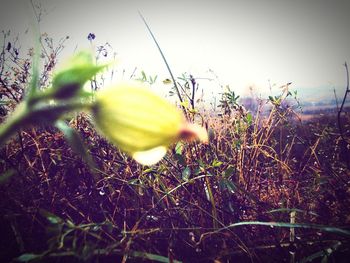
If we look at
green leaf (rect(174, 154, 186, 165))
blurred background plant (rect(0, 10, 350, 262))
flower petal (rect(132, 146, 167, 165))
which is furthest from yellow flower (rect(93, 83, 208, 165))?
green leaf (rect(174, 154, 186, 165))

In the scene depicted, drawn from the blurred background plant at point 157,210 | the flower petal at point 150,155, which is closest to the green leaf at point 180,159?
the blurred background plant at point 157,210

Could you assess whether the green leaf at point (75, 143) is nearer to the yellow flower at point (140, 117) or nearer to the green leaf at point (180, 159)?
the yellow flower at point (140, 117)

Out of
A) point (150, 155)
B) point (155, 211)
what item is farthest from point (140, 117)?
point (155, 211)

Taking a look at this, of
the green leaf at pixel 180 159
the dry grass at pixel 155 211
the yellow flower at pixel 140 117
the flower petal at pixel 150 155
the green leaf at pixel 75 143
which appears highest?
the yellow flower at pixel 140 117

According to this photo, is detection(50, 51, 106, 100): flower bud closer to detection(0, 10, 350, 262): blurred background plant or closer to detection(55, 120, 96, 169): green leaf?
detection(55, 120, 96, 169): green leaf

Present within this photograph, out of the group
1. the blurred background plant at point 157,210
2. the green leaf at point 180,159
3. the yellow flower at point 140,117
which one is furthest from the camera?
the green leaf at point 180,159

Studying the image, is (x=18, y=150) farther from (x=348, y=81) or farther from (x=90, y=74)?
(x=348, y=81)

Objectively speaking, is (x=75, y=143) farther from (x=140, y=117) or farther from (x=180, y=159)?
(x=180, y=159)

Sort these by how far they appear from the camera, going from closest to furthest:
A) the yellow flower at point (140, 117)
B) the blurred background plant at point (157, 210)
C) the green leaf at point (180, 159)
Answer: the yellow flower at point (140, 117)
the blurred background plant at point (157, 210)
the green leaf at point (180, 159)

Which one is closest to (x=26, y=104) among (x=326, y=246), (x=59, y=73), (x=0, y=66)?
(x=59, y=73)
